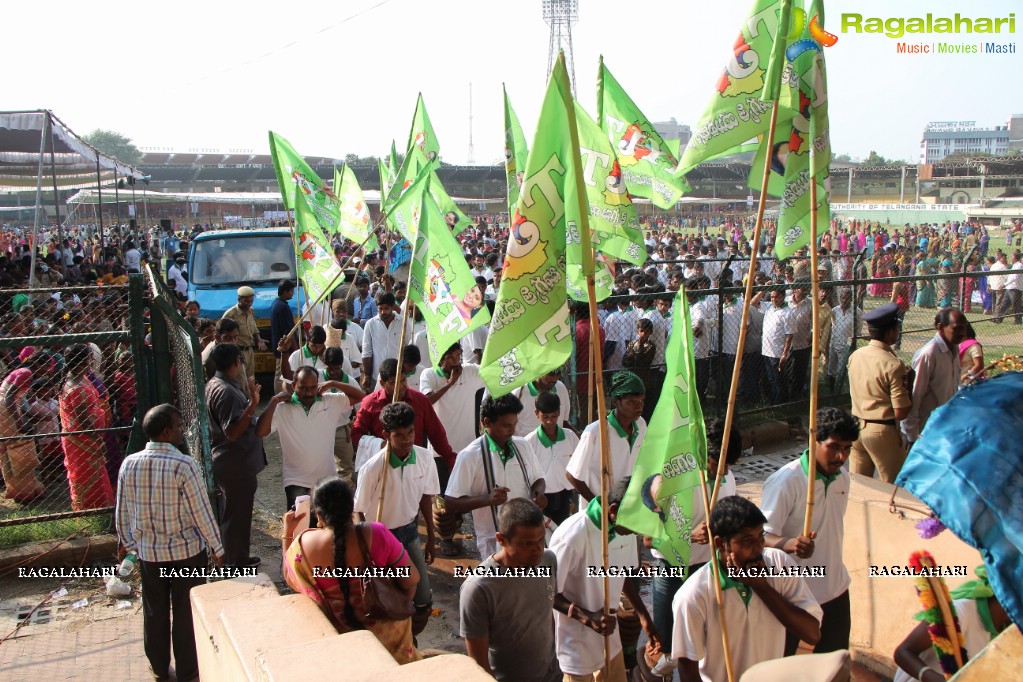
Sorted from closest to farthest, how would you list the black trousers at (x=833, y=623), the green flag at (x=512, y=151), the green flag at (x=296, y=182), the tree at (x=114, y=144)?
1. the black trousers at (x=833, y=623)
2. the green flag at (x=512, y=151)
3. the green flag at (x=296, y=182)
4. the tree at (x=114, y=144)

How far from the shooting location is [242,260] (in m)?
13.2

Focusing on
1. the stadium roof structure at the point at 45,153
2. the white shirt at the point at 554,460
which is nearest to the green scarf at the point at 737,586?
the white shirt at the point at 554,460

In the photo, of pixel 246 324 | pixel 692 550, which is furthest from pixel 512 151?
pixel 692 550

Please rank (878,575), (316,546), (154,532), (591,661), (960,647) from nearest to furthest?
(960,647) → (316,546) → (591,661) → (154,532) → (878,575)

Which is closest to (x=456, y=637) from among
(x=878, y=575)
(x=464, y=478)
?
(x=464, y=478)

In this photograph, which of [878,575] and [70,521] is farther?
[70,521]

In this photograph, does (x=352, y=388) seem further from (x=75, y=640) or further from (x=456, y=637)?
(x=75, y=640)

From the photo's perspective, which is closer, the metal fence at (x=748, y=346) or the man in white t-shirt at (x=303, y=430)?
the man in white t-shirt at (x=303, y=430)

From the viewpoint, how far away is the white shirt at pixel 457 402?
7012 millimetres

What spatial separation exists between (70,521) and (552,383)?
3.87 metres

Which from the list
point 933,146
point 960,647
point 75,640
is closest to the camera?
point 960,647

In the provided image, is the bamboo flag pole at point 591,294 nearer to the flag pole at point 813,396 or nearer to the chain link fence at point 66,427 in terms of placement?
the flag pole at point 813,396

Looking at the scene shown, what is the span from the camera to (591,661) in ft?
13.4

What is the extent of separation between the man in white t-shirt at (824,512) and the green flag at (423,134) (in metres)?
5.92
